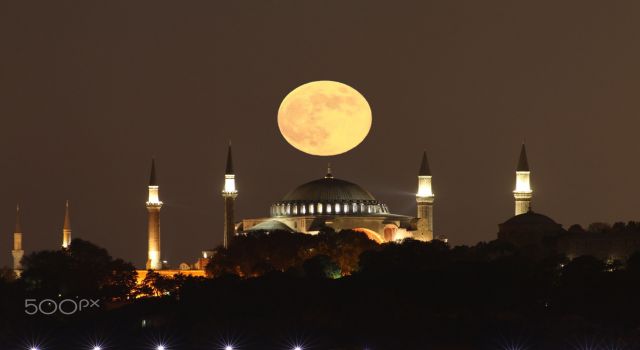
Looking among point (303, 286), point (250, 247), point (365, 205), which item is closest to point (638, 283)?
point (303, 286)

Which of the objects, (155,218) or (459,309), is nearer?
(459,309)

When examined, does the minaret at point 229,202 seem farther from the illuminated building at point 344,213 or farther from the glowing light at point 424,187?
the glowing light at point 424,187

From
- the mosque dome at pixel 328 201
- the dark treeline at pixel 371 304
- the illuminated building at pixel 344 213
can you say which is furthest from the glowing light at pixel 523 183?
the dark treeline at pixel 371 304

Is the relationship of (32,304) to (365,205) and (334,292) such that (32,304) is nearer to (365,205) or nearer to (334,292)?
(334,292)

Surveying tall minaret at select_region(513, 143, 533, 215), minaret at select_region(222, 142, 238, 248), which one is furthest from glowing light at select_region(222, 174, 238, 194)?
tall minaret at select_region(513, 143, 533, 215)

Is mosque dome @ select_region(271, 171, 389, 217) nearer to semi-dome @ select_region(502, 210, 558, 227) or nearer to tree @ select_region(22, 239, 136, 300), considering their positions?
semi-dome @ select_region(502, 210, 558, 227)

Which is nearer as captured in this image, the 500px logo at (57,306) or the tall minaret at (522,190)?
the 500px logo at (57,306)
